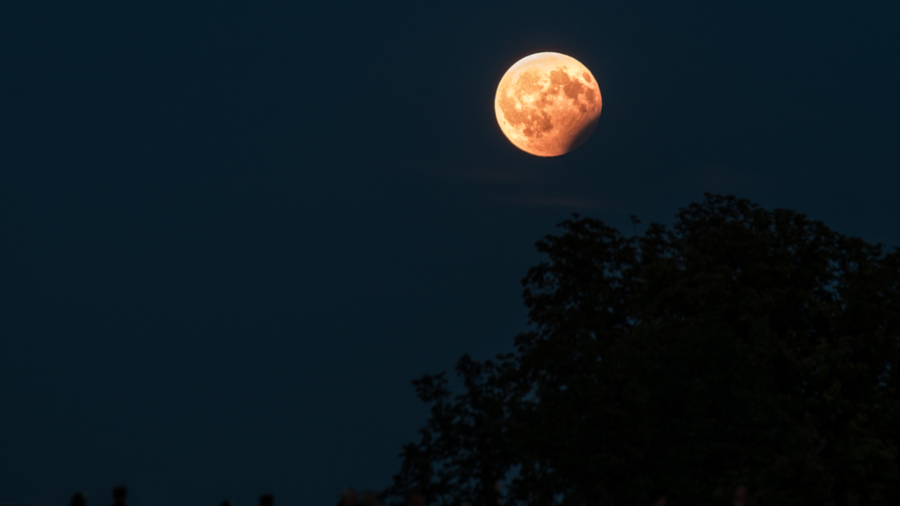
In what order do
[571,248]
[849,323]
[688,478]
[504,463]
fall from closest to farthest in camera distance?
[688,478] → [849,323] → [571,248] → [504,463]

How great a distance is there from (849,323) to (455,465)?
19867 mm

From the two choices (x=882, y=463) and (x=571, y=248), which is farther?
(x=571, y=248)

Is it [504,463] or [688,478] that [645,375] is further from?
[504,463]

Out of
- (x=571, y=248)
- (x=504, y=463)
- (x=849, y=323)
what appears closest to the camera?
(x=849, y=323)

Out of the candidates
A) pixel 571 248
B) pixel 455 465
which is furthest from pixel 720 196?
pixel 455 465

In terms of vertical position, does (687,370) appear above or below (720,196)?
below

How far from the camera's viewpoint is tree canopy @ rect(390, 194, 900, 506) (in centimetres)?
3959

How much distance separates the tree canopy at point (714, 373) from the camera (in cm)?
3959

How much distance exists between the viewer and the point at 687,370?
40031 millimetres

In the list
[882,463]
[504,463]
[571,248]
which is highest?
[571,248]

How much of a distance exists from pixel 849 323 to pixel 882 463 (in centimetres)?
535

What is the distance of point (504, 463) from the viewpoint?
173ft

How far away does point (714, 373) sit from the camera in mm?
39750

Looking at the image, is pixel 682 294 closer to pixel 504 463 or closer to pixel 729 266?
pixel 729 266
